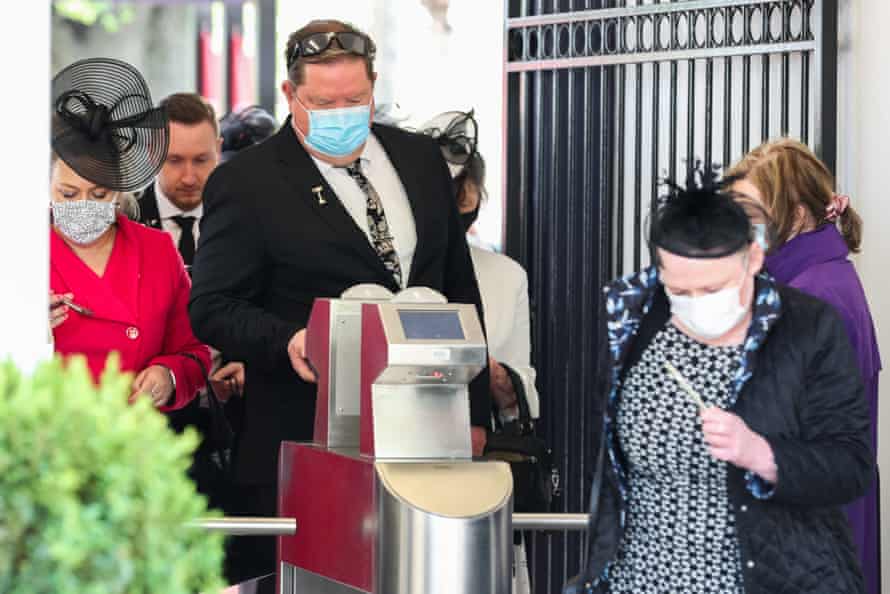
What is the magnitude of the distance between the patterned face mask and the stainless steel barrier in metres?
1.21

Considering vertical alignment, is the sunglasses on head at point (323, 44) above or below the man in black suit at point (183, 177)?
above

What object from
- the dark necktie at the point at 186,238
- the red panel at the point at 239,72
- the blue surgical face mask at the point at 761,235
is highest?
the red panel at the point at 239,72

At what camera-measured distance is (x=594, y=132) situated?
4949mm

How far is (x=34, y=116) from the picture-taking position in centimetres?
178

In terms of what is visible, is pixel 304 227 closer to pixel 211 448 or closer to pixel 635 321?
pixel 211 448

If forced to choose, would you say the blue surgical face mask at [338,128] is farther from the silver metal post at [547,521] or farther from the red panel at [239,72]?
the red panel at [239,72]

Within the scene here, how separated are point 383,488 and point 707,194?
31.4 inches

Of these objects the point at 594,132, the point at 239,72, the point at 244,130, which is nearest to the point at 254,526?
the point at 594,132

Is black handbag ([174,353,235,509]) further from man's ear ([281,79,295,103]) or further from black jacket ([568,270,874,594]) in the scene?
black jacket ([568,270,874,594])

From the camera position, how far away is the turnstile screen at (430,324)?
8.85 ft

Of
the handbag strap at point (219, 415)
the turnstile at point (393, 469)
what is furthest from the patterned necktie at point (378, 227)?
the handbag strap at point (219, 415)

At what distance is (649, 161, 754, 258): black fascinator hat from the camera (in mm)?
2330

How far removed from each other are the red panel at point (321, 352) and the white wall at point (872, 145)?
220 centimetres

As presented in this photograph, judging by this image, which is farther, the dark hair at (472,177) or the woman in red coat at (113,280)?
the dark hair at (472,177)
